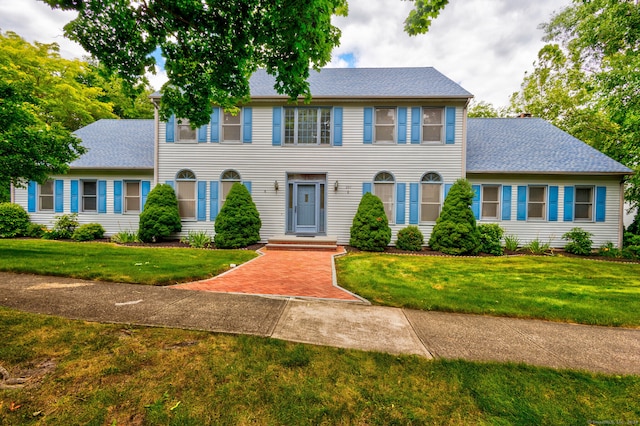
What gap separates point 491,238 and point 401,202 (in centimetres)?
373

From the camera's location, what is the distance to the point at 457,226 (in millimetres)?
9750

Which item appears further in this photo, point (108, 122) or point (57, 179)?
point (108, 122)

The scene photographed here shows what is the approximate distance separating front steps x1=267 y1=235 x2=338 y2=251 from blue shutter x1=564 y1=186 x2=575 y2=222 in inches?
399

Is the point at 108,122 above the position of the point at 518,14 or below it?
below

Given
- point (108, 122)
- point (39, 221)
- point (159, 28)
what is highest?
point (108, 122)

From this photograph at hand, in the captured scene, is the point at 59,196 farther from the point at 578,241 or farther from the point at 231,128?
the point at 578,241

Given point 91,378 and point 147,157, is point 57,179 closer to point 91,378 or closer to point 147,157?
point 147,157

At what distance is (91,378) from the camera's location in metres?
2.27

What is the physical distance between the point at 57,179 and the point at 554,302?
60.6 feet

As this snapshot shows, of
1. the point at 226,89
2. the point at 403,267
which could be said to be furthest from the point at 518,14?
the point at 226,89

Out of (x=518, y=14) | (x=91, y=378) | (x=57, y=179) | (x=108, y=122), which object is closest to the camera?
(x=91, y=378)

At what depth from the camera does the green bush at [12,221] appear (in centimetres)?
1102

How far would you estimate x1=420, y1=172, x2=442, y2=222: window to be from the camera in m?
11.1

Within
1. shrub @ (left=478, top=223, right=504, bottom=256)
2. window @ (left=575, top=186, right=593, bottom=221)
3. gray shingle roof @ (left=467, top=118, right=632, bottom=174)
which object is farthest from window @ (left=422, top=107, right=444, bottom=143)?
window @ (left=575, top=186, right=593, bottom=221)
